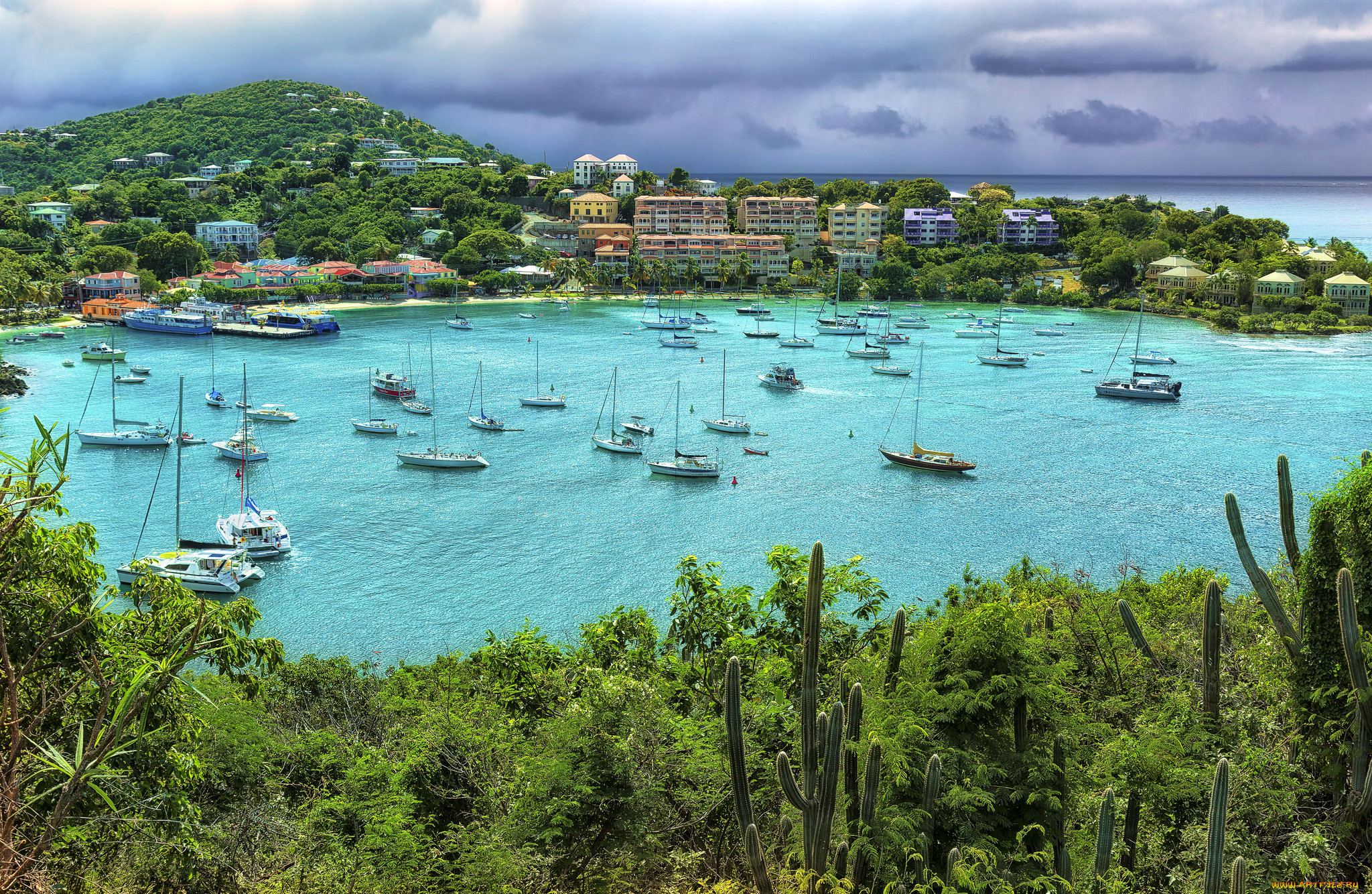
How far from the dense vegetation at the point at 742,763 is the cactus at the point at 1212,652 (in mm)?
36

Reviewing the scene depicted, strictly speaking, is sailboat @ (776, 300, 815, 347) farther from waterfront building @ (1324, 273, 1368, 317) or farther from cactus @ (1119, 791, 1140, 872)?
cactus @ (1119, 791, 1140, 872)

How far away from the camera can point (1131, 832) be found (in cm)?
962

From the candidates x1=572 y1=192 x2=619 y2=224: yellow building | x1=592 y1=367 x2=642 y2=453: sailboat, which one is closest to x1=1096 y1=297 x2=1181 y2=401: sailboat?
x1=592 y1=367 x2=642 y2=453: sailboat

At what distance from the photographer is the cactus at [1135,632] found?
12.7 metres

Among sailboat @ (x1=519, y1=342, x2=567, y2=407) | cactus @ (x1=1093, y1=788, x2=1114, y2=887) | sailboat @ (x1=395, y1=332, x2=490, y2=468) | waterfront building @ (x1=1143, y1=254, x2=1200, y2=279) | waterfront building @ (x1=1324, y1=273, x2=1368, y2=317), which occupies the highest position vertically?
waterfront building @ (x1=1143, y1=254, x2=1200, y2=279)

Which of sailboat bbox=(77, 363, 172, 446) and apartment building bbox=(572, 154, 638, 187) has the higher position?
apartment building bbox=(572, 154, 638, 187)

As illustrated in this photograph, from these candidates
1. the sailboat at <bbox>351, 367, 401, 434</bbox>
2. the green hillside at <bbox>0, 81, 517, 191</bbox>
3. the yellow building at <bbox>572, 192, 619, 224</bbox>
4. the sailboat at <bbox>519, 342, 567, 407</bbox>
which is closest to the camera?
the sailboat at <bbox>351, 367, 401, 434</bbox>

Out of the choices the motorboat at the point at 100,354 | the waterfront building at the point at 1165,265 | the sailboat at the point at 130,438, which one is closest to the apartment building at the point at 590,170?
the waterfront building at the point at 1165,265

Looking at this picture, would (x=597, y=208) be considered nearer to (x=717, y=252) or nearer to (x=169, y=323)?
(x=717, y=252)

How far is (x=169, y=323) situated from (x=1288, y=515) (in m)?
71.7

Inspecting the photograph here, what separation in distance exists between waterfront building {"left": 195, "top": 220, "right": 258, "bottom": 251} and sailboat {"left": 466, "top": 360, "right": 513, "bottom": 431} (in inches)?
2291

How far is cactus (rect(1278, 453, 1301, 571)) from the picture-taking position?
11688 millimetres

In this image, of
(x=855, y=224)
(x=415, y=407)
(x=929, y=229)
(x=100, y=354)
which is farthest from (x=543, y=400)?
Answer: (x=929, y=229)

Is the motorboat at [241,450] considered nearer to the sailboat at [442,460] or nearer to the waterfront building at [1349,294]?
the sailboat at [442,460]
